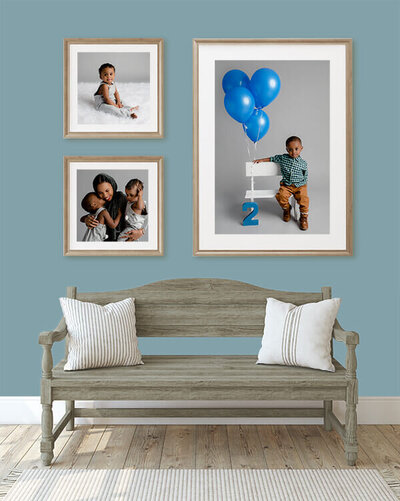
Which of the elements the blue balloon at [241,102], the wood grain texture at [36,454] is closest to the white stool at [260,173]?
the blue balloon at [241,102]

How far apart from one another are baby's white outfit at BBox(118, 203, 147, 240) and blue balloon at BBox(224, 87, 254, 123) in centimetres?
83

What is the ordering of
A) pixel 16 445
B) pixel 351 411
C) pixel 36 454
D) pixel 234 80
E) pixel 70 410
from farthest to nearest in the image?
pixel 234 80, pixel 70 410, pixel 16 445, pixel 36 454, pixel 351 411

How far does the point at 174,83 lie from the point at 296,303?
147 centimetres

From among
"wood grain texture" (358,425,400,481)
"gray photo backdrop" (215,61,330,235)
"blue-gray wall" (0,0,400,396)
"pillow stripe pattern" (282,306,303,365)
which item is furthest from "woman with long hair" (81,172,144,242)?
"wood grain texture" (358,425,400,481)

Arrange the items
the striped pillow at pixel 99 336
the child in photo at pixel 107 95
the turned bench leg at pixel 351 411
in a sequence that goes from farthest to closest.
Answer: the child in photo at pixel 107 95, the striped pillow at pixel 99 336, the turned bench leg at pixel 351 411

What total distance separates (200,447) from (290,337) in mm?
759

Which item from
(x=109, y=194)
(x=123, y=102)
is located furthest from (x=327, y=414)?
(x=123, y=102)

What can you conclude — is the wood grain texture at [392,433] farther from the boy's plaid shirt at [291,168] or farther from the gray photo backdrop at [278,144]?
the boy's plaid shirt at [291,168]

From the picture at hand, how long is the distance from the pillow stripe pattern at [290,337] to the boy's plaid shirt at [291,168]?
0.81 m

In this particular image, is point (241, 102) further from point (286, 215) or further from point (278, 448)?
point (278, 448)

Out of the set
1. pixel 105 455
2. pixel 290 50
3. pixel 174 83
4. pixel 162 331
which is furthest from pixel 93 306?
pixel 290 50

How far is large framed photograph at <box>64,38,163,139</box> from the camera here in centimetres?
359

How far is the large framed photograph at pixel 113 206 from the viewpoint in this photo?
3611 millimetres

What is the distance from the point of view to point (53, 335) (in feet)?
10.1
